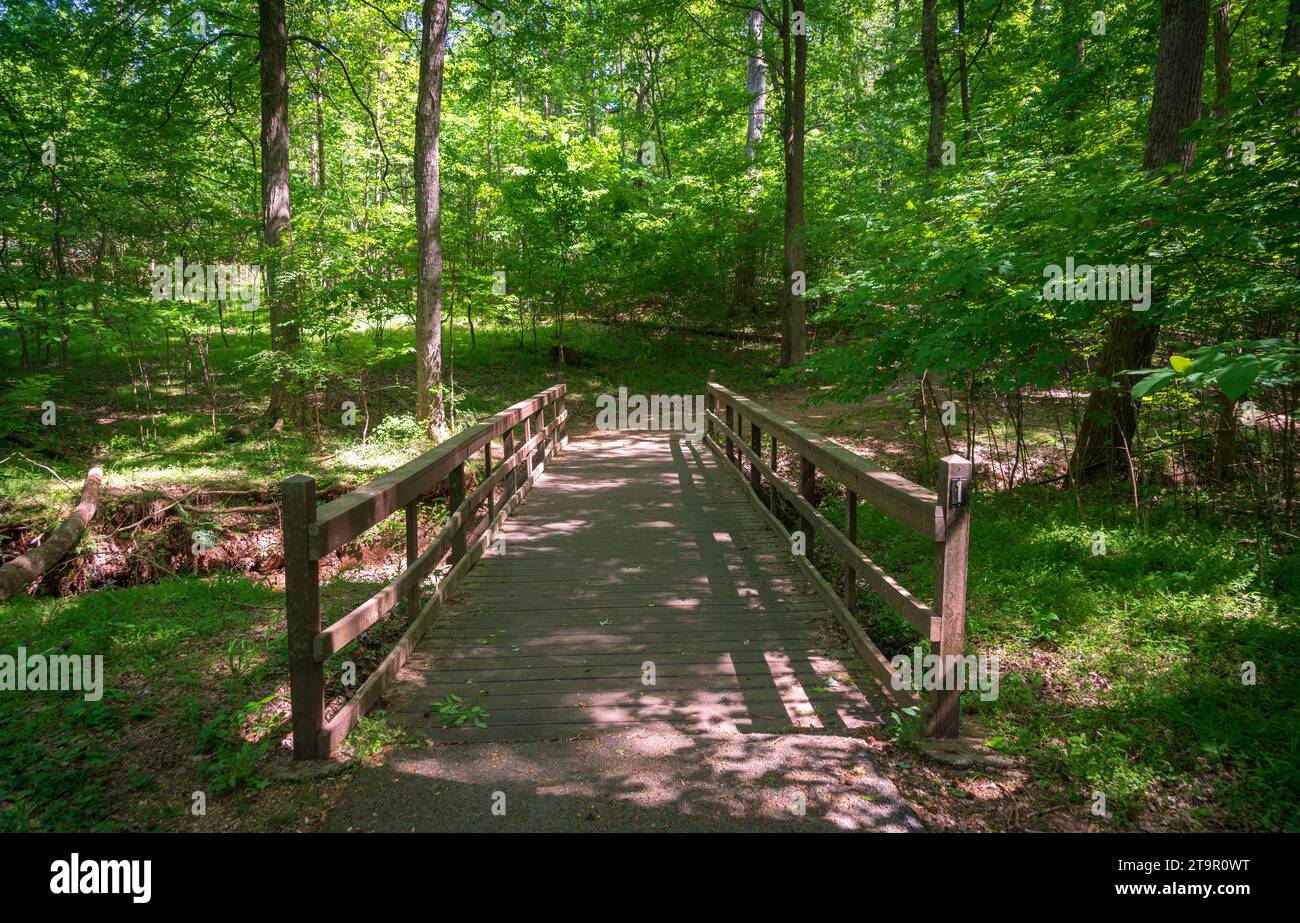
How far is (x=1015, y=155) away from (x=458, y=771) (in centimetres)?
839

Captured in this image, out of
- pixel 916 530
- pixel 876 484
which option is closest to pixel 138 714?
pixel 876 484

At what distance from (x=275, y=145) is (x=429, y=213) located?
344 centimetres

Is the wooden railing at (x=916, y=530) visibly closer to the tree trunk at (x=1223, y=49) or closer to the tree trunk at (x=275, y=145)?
the tree trunk at (x=275, y=145)

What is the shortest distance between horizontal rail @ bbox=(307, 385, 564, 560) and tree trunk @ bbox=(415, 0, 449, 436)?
15.9 ft

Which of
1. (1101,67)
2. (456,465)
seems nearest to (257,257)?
(456,465)

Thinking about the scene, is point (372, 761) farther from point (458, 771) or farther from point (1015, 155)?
point (1015, 155)

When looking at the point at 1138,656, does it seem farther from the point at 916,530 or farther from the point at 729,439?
the point at 729,439

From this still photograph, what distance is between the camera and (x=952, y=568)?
3049mm

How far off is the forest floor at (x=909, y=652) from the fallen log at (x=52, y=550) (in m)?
0.21

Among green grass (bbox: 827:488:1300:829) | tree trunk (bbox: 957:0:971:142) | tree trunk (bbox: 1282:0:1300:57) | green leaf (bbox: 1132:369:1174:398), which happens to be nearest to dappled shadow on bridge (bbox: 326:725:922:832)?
green grass (bbox: 827:488:1300:829)

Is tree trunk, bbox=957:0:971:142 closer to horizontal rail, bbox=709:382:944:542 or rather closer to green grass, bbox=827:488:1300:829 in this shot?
green grass, bbox=827:488:1300:829

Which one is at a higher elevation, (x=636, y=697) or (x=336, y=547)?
(x=336, y=547)

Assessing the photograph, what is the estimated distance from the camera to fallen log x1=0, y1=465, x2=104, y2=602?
21.2ft

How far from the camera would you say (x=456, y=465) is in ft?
17.5
